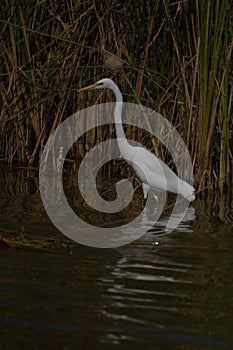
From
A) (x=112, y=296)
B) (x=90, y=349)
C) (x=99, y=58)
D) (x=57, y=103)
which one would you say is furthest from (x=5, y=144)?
(x=90, y=349)

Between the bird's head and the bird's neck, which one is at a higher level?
the bird's head

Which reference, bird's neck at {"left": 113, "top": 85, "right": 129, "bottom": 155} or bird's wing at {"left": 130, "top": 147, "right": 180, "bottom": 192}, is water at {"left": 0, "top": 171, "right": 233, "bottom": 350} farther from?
bird's neck at {"left": 113, "top": 85, "right": 129, "bottom": 155}

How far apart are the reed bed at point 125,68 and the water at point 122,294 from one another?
1.52 meters

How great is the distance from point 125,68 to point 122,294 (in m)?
4.01

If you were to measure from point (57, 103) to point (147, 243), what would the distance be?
364 cm

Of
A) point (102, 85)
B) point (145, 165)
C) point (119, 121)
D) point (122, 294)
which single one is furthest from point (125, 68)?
point (122, 294)

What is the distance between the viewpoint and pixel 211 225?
568cm

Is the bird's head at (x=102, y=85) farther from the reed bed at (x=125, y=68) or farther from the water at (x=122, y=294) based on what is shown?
the water at (x=122, y=294)

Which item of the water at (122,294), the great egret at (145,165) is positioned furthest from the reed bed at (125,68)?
the water at (122,294)

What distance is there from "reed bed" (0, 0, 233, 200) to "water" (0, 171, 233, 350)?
60.0 inches

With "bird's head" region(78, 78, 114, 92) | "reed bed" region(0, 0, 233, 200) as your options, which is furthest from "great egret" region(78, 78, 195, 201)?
"reed bed" region(0, 0, 233, 200)

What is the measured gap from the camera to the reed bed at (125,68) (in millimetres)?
6484

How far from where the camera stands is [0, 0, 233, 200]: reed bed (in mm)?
6484

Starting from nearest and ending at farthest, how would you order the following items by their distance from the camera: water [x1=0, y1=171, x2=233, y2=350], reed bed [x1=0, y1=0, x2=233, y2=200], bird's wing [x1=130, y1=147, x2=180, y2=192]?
water [x1=0, y1=171, x2=233, y2=350] < reed bed [x1=0, y1=0, x2=233, y2=200] < bird's wing [x1=130, y1=147, x2=180, y2=192]
